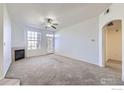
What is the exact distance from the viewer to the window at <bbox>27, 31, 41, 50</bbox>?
353 inches

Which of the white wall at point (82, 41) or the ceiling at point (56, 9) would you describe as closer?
the ceiling at point (56, 9)

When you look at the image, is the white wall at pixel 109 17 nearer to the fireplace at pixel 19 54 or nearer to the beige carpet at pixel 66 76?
the beige carpet at pixel 66 76

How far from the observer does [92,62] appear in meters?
6.14

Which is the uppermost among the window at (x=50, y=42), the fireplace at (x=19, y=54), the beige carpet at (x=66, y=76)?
the window at (x=50, y=42)

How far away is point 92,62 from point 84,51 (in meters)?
0.96

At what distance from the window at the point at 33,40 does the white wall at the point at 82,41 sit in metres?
2.18

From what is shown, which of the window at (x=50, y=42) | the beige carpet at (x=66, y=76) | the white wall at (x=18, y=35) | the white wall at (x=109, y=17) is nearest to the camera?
the beige carpet at (x=66, y=76)

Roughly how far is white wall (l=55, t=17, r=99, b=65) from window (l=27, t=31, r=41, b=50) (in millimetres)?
2181

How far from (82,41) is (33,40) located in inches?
175

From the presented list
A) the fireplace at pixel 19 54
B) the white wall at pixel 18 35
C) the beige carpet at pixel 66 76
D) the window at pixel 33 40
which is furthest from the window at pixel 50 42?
the beige carpet at pixel 66 76

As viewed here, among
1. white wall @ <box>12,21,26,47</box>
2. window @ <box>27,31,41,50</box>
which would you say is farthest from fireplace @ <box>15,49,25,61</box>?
window @ <box>27,31,41,50</box>

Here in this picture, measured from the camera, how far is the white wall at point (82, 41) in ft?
19.6

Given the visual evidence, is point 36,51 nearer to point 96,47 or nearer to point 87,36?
point 87,36
